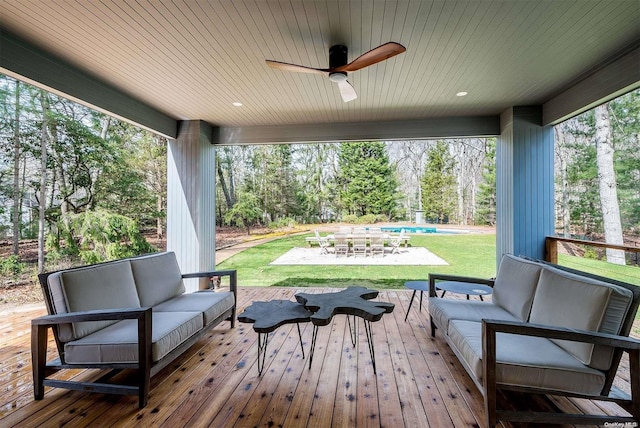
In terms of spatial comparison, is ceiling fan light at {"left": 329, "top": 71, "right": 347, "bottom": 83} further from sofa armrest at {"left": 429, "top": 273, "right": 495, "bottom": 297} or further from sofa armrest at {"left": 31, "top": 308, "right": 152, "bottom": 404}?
sofa armrest at {"left": 31, "top": 308, "right": 152, "bottom": 404}

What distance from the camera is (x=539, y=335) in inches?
64.1

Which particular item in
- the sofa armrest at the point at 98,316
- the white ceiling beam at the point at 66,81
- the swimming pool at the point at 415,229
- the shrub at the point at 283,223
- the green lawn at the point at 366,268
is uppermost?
the white ceiling beam at the point at 66,81

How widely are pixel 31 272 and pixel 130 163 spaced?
3282 millimetres

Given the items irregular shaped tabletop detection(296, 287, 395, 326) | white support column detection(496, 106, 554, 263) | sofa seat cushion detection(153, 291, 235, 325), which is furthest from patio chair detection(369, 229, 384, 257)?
sofa seat cushion detection(153, 291, 235, 325)

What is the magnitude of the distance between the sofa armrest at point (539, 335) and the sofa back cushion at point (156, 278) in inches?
110

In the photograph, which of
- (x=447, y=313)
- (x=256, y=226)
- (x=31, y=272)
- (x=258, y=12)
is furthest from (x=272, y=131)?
(x=256, y=226)

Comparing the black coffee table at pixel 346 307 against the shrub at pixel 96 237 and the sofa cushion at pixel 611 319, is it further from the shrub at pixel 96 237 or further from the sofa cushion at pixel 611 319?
the shrub at pixel 96 237

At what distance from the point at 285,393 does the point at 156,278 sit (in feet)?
5.77

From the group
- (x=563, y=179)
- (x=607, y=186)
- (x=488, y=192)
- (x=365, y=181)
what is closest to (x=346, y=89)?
(x=607, y=186)

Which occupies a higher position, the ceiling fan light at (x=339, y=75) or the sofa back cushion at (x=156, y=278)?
the ceiling fan light at (x=339, y=75)

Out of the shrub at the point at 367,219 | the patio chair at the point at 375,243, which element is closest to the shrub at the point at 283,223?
the shrub at the point at 367,219

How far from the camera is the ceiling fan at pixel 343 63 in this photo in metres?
2.14

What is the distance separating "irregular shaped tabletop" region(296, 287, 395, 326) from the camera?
2.23 metres

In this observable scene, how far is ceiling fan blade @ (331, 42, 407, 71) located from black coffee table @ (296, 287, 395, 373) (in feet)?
6.49
